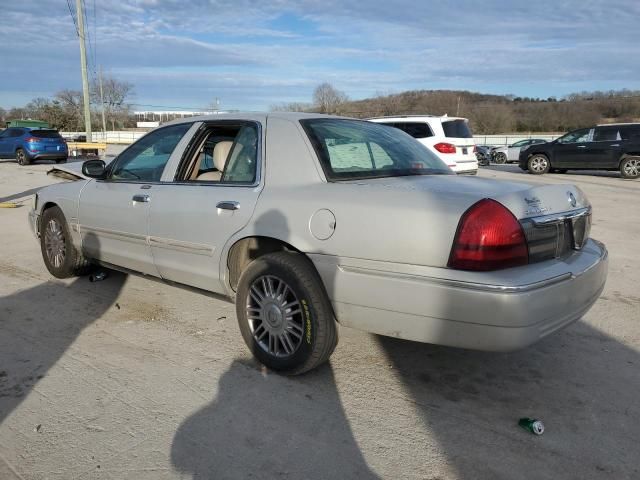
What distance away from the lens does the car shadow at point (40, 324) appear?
3.25 metres

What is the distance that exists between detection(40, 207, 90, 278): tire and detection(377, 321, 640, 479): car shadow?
A: 3084 millimetres

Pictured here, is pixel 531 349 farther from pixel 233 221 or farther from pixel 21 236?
pixel 21 236

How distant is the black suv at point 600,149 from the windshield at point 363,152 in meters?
15.7

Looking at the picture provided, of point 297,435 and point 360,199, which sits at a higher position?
point 360,199

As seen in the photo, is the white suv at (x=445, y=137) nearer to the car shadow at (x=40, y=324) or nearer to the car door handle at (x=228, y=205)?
the car shadow at (x=40, y=324)

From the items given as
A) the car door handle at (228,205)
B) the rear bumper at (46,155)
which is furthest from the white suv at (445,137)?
the rear bumper at (46,155)

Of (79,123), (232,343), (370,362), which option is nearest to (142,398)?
(232,343)

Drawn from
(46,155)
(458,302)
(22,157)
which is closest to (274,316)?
(458,302)

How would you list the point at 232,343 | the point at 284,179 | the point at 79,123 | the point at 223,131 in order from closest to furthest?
the point at 284,179, the point at 232,343, the point at 223,131, the point at 79,123

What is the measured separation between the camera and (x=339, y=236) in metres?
2.90

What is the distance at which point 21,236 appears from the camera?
7.63 m

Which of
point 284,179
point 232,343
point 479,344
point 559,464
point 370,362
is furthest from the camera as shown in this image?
point 232,343

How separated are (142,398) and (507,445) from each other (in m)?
1.99

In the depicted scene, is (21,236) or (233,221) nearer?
(233,221)
